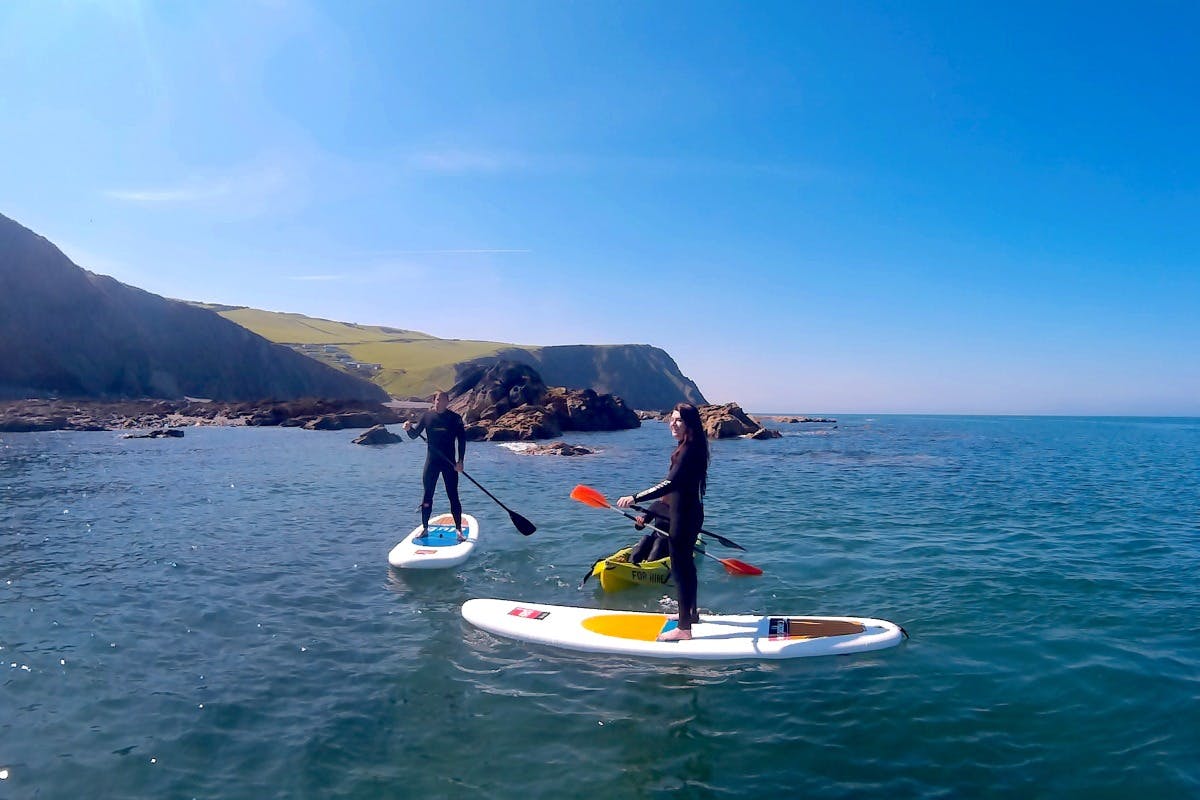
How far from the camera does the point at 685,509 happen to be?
8680 mm

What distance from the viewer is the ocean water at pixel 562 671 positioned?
19.1ft

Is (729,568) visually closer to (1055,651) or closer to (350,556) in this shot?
(1055,651)

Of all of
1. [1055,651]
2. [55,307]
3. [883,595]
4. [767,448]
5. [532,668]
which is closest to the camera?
[532,668]

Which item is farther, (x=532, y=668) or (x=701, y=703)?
(x=532, y=668)

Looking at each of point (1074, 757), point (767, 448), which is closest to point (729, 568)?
point (1074, 757)

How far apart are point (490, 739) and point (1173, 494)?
28050 millimetres

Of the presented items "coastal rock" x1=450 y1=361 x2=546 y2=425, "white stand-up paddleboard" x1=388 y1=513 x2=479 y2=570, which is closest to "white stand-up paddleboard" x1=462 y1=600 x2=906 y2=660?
"white stand-up paddleboard" x1=388 y1=513 x2=479 y2=570

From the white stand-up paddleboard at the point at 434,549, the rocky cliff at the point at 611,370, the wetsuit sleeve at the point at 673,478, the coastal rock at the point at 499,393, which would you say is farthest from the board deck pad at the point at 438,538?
the rocky cliff at the point at 611,370

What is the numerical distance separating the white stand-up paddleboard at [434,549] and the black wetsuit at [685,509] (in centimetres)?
535

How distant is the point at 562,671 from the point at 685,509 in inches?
98.9

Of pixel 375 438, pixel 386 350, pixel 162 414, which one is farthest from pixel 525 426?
pixel 386 350

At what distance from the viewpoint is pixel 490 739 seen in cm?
636

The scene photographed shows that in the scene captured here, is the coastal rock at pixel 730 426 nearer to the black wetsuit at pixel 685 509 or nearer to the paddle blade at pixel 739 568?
the paddle blade at pixel 739 568

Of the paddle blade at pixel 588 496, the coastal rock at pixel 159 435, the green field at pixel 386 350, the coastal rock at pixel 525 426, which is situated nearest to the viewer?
the paddle blade at pixel 588 496
